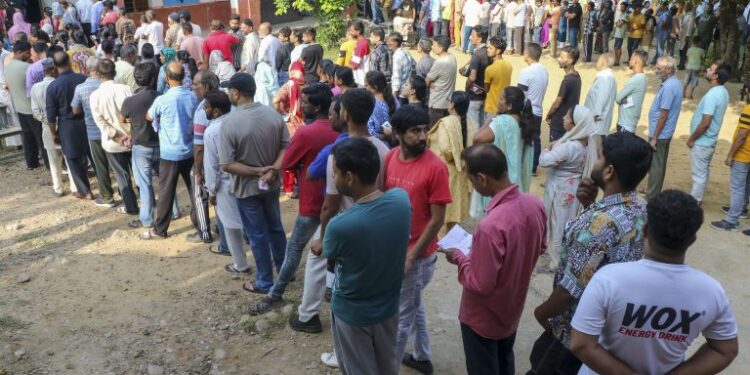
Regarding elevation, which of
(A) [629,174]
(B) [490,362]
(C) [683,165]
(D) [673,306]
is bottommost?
(C) [683,165]

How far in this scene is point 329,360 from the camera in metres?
4.36

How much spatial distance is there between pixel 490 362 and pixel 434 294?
2.10 meters

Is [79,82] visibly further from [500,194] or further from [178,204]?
[500,194]

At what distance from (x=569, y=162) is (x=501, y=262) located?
101 inches

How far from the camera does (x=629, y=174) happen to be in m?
2.91

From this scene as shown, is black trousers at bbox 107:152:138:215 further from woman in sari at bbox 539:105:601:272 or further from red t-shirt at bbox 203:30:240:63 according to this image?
woman in sari at bbox 539:105:601:272

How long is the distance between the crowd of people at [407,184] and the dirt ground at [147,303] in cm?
23

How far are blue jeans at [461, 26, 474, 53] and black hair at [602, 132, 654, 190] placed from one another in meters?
13.8

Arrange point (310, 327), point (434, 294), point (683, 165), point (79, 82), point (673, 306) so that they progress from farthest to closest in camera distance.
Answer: point (683, 165), point (79, 82), point (434, 294), point (310, 327), point (673, 306)

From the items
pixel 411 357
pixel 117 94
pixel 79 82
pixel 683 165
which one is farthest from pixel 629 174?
pixel 683 165

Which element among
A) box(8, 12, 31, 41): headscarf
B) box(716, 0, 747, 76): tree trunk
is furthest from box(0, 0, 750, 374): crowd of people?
box(716, 0, 747, 76): tree trunk

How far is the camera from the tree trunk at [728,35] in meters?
13.2

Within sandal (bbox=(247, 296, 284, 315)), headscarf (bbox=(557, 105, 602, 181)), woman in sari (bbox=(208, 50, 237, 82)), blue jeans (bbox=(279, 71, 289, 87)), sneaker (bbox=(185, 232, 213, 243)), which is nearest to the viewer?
sandal (bbox=(247, 296, 284, 315))

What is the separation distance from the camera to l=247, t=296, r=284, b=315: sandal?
5.05m
